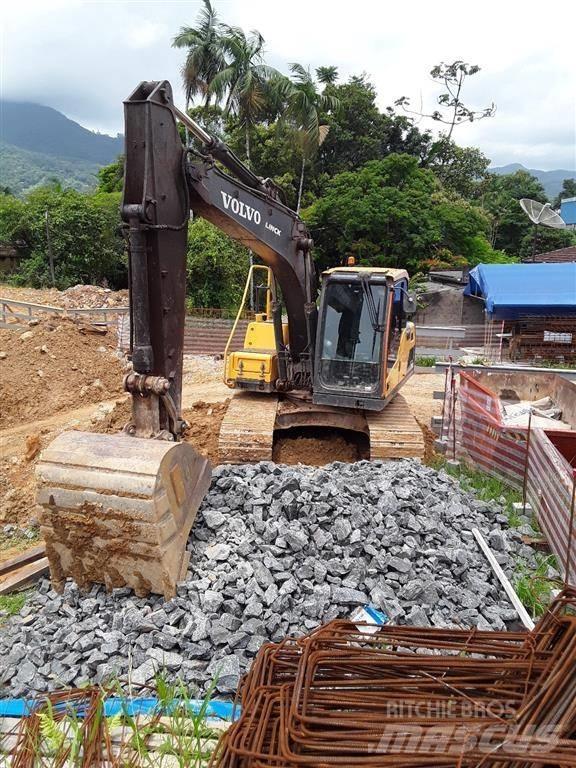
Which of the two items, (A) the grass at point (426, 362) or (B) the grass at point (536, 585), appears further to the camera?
(A) the grass at point (426, 362)

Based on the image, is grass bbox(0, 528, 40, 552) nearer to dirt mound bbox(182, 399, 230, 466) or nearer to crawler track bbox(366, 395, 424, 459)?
dirt mound bbox(182, 399, 230, 466)

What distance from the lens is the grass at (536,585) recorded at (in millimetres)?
4016

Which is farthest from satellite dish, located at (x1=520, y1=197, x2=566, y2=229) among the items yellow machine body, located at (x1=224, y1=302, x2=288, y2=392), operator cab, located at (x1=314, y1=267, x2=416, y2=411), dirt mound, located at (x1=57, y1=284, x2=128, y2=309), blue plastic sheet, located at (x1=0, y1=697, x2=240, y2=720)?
blue plastic sheet, located at (x1=0, y1=697, x2=240, y2=720)

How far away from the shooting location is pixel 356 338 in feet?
22.5

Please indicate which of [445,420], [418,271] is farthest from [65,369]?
[418,271]

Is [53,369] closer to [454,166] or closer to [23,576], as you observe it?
[23,576]

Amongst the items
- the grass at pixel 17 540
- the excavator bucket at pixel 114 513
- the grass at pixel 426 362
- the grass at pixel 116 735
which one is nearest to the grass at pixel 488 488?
the excavator bucket at pixel 114 513

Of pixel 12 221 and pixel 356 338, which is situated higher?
pixel 12 221

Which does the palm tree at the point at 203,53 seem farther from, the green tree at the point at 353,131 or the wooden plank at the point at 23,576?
the wooden plank at the point at 23,576

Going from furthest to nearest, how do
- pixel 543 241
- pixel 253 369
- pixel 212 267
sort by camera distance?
pixel 543 241
pixel 212 267
pixel 253 369

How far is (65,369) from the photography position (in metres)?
12.7

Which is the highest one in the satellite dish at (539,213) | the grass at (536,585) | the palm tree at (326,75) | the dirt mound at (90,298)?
the palm tree at (326,75)

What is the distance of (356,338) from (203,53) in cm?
1802

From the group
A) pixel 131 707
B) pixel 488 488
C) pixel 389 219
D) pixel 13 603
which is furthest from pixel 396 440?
pixel 389 219
